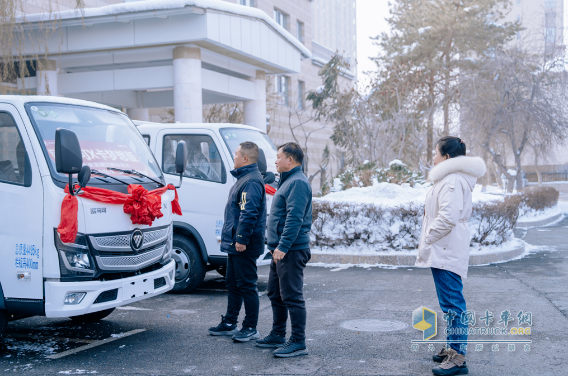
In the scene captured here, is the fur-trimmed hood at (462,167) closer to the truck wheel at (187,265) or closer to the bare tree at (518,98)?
the truck wheel at (187,265)

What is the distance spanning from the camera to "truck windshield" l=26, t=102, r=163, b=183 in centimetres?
538

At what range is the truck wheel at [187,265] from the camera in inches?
310

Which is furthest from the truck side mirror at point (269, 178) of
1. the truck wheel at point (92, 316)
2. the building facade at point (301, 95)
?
the building facade at point (301, 95)

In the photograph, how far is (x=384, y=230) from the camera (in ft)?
35.0

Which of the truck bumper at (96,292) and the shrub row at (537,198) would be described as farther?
the shrub row at (537,198)

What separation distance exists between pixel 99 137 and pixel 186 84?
32.1 feet

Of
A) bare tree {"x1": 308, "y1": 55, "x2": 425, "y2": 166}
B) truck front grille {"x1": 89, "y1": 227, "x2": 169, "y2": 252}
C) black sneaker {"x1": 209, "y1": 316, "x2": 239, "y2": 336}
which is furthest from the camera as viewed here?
bare tree {"x1": 308, "y1": 55, "x2": 425, "y2": 166}

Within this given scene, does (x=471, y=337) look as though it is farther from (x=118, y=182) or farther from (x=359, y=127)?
(x=359, y=127)

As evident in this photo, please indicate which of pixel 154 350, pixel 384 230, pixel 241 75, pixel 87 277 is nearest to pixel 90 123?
pixel 87 277

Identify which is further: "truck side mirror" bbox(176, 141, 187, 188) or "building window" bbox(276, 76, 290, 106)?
"building window" bbox(276, 76, 290, 106)

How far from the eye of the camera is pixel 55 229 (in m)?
4.96

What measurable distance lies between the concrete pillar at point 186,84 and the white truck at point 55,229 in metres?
9.80

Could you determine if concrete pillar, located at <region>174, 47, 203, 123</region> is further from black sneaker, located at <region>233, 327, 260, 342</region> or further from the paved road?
black sneaker, located at <region>233, 327, 260, 342</region>

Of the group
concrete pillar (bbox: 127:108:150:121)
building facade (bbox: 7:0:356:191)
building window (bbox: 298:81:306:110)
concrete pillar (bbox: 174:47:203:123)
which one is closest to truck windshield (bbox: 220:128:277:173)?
building facade (bbox: 7:0:356:191)
